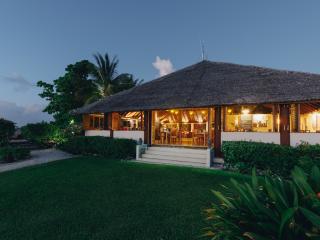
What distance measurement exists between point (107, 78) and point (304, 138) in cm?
2435

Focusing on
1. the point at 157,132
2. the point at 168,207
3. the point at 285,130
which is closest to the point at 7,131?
the point at 157,132

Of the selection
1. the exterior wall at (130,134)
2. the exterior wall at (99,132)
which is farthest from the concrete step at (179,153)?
the exterior wall at (99,132)

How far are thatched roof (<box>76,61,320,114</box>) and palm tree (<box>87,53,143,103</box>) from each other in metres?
13.0

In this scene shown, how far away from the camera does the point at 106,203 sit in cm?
541

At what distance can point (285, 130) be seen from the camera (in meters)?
9.90

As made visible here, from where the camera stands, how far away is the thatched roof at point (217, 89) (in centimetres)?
987

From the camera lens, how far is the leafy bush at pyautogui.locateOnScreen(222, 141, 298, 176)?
799cm

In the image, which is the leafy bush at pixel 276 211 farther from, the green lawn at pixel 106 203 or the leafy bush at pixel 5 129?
the leafy bush at pixel 5 129

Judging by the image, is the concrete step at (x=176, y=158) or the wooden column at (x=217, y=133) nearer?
the concrete step at (x=176, y=158)

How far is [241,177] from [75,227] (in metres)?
6.25

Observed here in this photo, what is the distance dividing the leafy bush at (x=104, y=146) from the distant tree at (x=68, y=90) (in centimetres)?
650

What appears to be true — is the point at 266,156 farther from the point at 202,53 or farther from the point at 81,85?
the point at 81,85

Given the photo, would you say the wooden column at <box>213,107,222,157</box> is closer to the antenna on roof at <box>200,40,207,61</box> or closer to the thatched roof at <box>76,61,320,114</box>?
the thatched roof at <box>76,61,320,114</box>

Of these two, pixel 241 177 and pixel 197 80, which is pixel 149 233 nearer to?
pixel 241 177
